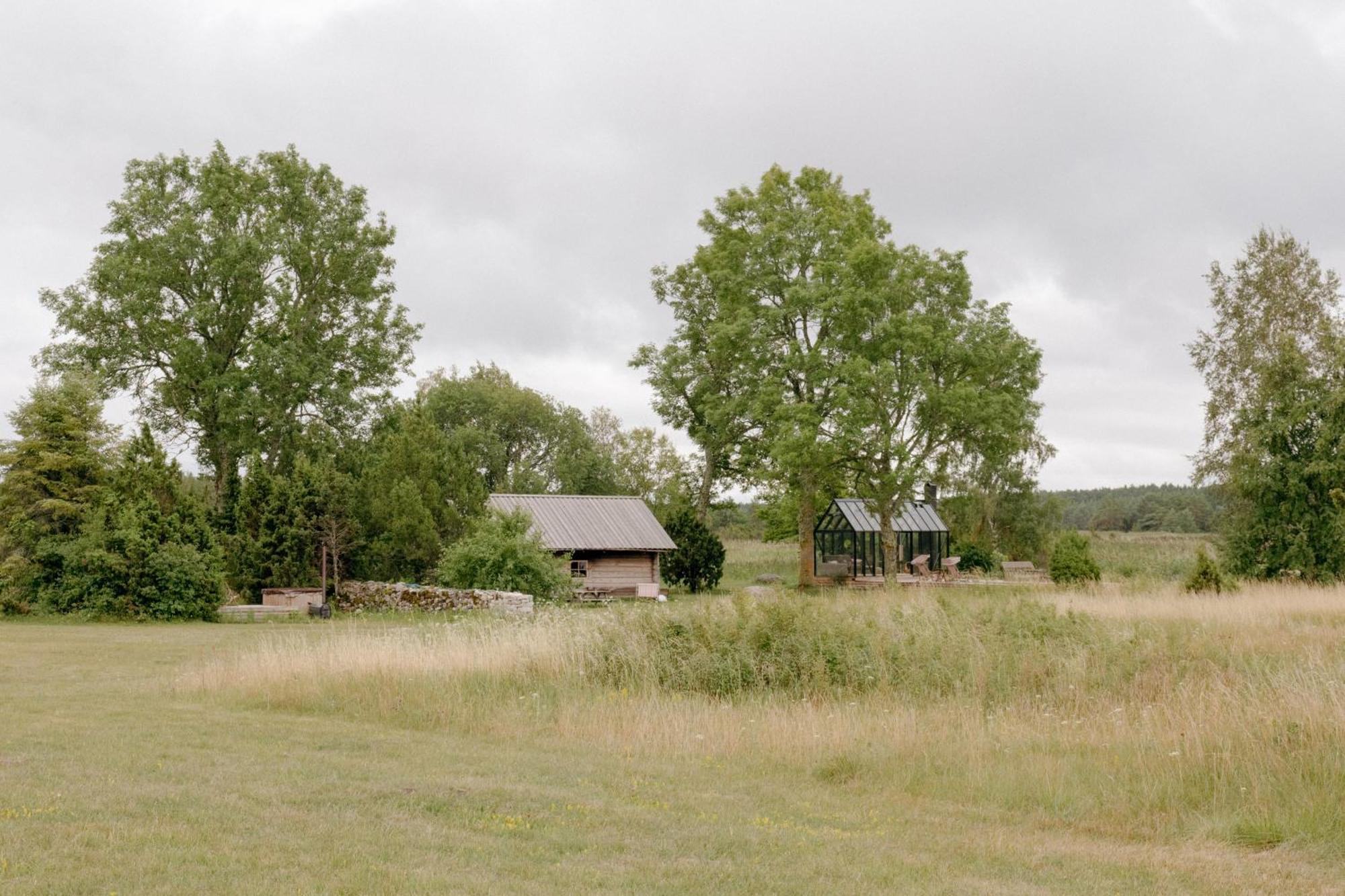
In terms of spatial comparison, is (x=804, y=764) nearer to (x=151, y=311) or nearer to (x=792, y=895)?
(x=792, y=895)

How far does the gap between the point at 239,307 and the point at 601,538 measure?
16.8 m

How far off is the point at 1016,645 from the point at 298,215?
36.2m

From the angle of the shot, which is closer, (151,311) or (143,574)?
(143,574)

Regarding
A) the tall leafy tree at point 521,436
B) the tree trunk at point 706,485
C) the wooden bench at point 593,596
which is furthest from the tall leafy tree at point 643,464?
the wooden bench at point 593,596

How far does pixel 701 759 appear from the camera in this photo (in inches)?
386

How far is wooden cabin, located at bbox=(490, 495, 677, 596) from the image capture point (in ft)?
121

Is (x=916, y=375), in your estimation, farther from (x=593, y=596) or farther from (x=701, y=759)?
(x=701, y=759)

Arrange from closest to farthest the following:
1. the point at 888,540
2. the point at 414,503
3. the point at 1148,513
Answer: the point at 414,503, the point at 888,540, the point at 1148,513

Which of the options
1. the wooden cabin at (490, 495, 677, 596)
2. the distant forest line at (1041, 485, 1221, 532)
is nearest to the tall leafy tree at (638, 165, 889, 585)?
the wooden cabin at (490, 495, 677, 596)

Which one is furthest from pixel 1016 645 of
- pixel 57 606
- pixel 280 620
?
pixel 57 606

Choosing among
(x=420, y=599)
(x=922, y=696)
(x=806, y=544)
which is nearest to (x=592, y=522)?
(x=806, y=544)

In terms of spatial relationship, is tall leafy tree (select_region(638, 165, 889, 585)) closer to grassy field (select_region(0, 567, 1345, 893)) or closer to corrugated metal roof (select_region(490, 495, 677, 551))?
corrugated metal roof (select_region(490, 495, 677, 551))

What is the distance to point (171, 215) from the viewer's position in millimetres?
41531

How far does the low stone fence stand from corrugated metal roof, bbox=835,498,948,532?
19.1 m
